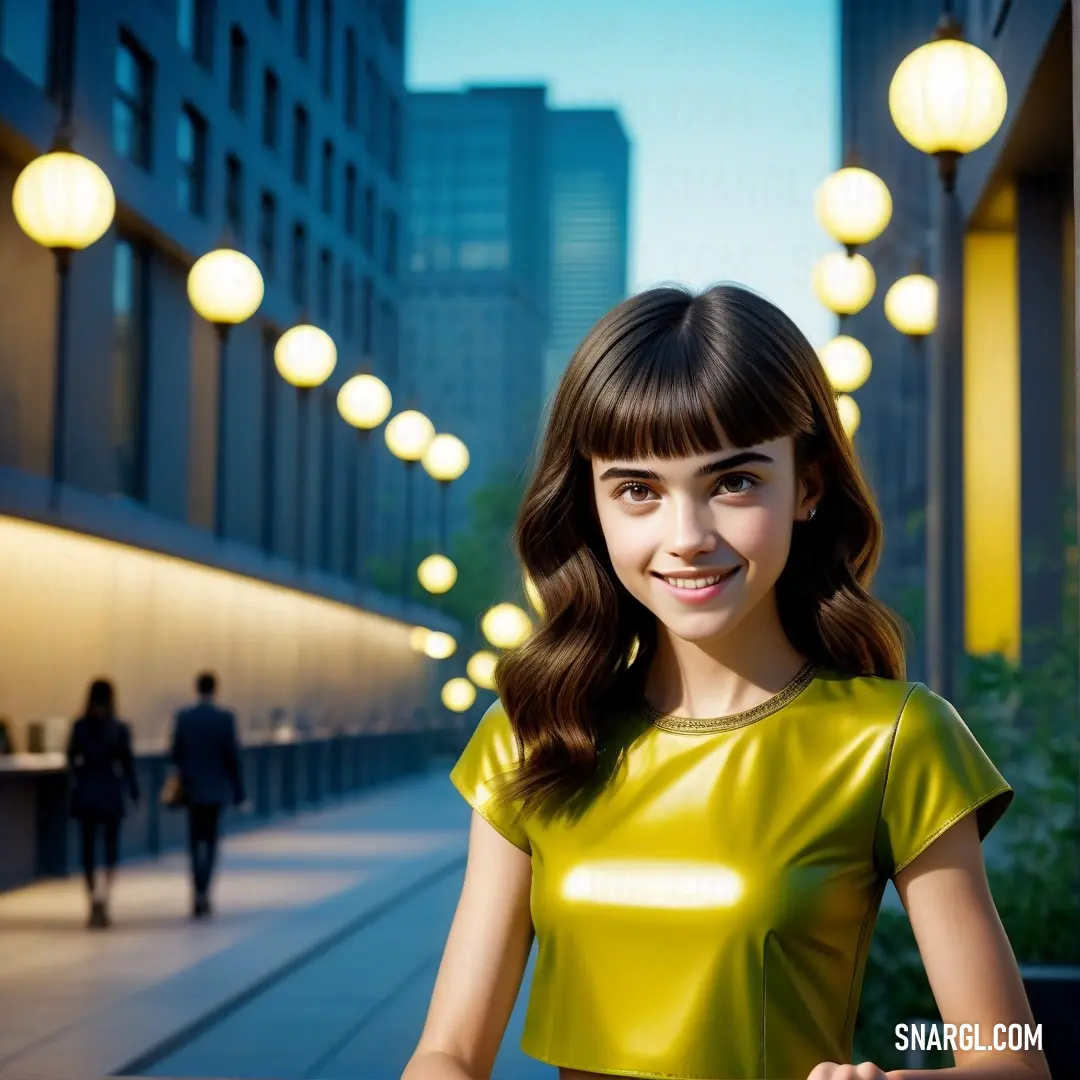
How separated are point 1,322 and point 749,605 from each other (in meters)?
15.6

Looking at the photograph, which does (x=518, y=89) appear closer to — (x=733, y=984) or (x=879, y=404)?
(x=879, y=404)

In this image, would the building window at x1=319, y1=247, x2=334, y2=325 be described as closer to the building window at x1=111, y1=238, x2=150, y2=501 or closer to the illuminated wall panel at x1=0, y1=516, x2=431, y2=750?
the illuminated wall panel at x1=0, y1=516, x2=431, y2=750

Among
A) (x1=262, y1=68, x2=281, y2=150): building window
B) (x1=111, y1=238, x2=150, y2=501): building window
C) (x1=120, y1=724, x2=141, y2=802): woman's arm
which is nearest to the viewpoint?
(x1=120, y1=724, x2=141, y2=802): woman's arm

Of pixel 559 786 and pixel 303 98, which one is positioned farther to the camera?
pixel 303 98

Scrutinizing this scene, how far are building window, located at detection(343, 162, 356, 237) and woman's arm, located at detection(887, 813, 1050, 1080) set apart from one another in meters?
34.3

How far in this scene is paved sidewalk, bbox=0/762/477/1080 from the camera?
8.49 meters

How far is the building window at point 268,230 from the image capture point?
28406mm

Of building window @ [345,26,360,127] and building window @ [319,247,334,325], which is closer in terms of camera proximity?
building window @ [319,247,334,325]

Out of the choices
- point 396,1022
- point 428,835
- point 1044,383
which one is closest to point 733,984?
point 396,1022

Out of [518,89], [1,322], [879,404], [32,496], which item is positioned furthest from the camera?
[518,89]

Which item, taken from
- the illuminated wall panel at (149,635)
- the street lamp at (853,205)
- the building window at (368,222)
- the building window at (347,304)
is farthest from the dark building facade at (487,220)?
the street lamp at (853,205)

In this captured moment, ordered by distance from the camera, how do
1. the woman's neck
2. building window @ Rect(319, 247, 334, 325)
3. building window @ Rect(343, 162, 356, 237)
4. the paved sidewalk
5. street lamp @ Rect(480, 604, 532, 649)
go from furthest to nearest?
building window @ Rect(343, 162, 356, 237) → building window @ Rect(319, 247, 334, 325) → street lamp @ Rect(480, 604, 532, 649) → the paved sidewalk → the woman's neck

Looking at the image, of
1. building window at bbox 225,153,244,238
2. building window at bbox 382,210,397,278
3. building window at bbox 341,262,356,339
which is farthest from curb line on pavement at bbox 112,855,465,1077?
building window at bbox 382,210,397,278

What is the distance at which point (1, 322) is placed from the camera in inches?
653
